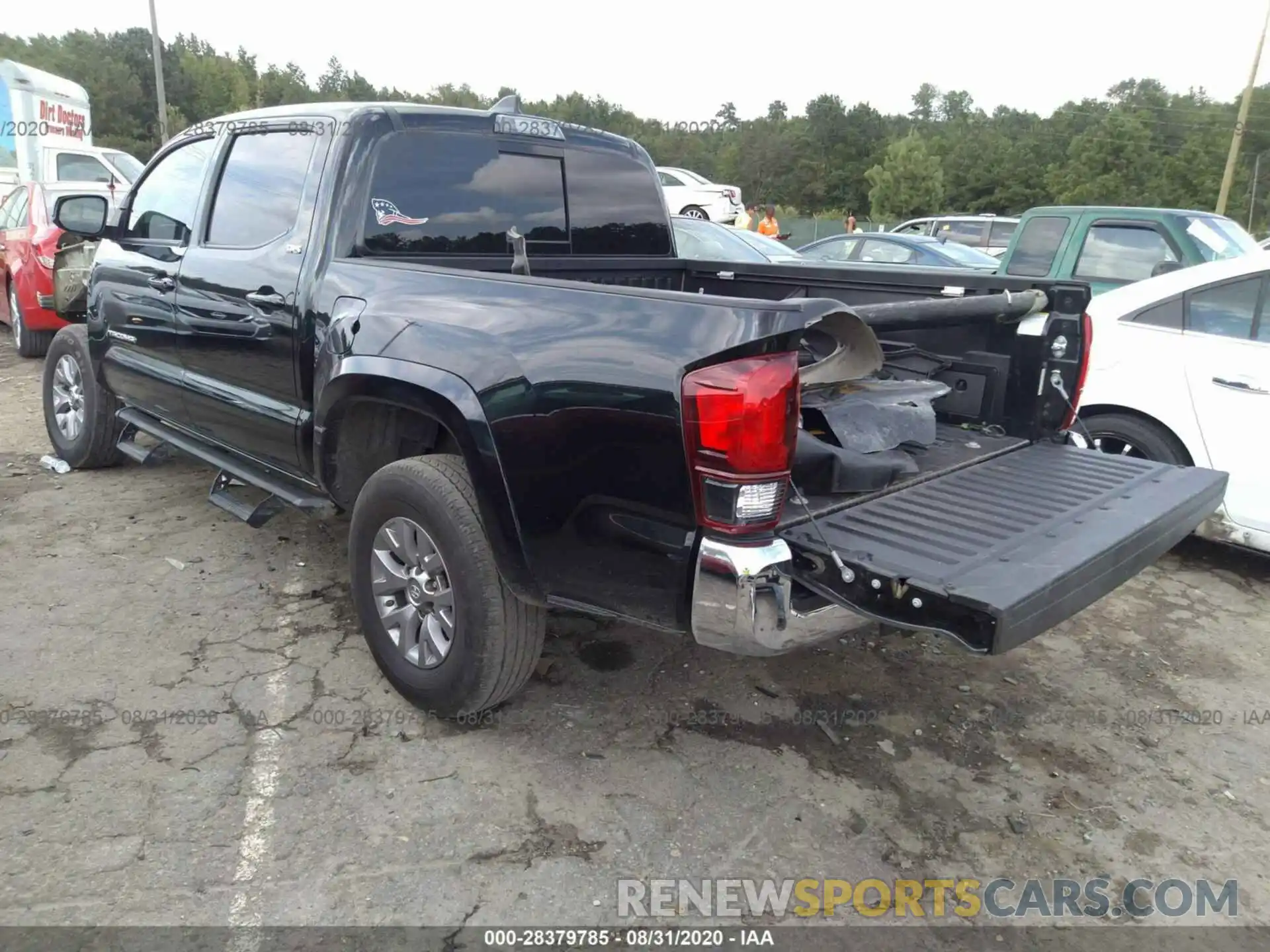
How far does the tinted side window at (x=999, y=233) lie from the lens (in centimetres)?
1714

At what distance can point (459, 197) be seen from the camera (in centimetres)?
365

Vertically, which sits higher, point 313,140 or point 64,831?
point 313,140

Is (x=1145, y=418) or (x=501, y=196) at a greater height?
(x=501, y=196)

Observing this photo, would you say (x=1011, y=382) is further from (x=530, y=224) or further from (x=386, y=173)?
(x=386, y=173)

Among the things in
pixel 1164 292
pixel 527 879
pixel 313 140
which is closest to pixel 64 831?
pixel 527 879

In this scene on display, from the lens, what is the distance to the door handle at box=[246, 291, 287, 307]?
3.48m

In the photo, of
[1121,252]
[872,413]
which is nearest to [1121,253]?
[1121,252]

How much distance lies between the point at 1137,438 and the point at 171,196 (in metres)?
4.98

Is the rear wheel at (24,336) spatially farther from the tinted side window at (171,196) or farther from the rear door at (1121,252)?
the rear door at (1121,252)

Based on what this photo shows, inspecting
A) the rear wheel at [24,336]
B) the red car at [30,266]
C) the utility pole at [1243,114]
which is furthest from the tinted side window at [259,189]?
the utility pole at [1243,114]

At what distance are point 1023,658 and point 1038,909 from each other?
1529mm

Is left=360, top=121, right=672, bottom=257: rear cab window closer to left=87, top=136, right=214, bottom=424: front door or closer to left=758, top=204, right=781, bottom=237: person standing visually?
left=87, top=136, right=214, bottom=424: front door

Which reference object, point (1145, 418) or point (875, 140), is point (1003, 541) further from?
point (875, 140)

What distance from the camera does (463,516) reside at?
287 cm
